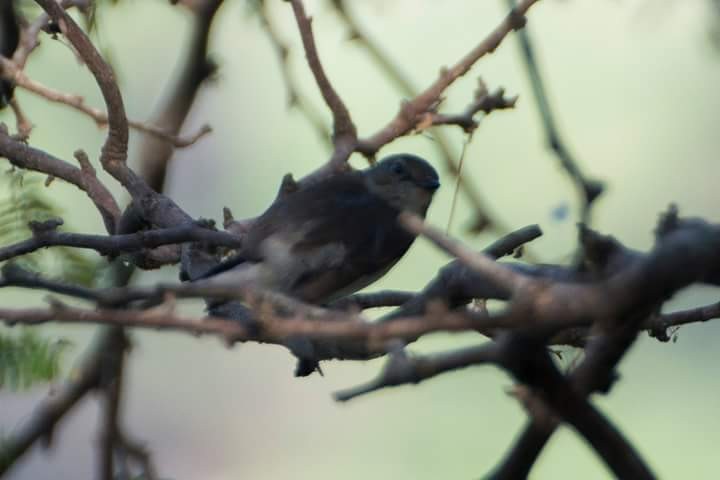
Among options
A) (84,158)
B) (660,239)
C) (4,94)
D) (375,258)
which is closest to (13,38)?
(4,94)

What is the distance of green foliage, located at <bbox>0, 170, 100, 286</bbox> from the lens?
2.91 metres

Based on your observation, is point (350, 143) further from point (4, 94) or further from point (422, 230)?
point (422, 230)

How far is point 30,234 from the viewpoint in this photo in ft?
9.75

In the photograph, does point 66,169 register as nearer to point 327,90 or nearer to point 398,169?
point 327,90

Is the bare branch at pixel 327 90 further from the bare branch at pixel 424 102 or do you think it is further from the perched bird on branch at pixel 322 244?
the perched bird on branch at pixel 322 244

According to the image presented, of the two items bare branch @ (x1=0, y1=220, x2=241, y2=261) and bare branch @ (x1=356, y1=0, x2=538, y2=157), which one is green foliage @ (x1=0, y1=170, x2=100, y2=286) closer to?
bare branch @ (x1=0, y1=220, x2=241, y2=261)

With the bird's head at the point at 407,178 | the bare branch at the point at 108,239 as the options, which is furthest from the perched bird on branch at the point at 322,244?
the bird's head at the point at 407,178

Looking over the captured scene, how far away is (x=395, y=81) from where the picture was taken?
3.77 meters

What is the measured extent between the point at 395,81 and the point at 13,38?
1.16 metres

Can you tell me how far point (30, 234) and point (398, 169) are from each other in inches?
74.9

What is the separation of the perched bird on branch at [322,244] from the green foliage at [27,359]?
637 mm

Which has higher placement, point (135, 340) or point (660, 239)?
point (135, 340)

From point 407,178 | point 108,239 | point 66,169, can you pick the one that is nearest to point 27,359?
point 108,239

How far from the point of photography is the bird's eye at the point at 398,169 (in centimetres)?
460
